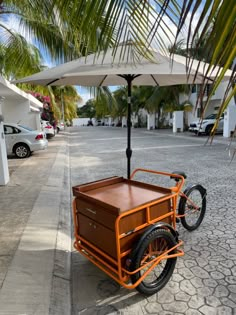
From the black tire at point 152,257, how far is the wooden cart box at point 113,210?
0.15m

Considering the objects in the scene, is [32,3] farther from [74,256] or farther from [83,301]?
[83,301]

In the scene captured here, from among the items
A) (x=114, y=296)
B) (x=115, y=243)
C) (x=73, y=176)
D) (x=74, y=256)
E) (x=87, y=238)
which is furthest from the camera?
(x=73, y=176)

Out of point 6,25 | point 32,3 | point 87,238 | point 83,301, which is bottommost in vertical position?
point 83,301

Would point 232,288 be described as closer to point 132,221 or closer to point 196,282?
point 196,282

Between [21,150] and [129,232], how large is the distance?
1025cm

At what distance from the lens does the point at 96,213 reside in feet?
8.64

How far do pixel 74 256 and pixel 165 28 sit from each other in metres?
2.99

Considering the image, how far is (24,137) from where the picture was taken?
11.6 m

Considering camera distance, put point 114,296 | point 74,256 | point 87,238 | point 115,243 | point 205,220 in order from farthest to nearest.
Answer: point 205,220
point 74,256
point 87,238
point 114,296
point 115,243

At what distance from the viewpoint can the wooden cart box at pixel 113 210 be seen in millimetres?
2439

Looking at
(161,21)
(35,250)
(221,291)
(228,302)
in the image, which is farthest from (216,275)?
(161,21)

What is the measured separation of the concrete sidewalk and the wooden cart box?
61cm

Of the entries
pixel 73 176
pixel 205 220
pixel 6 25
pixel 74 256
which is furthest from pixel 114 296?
pixel 6 25

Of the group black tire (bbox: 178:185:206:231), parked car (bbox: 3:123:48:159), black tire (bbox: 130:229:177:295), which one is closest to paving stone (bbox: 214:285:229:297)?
black tire (bbox: 130:229:177:295)
